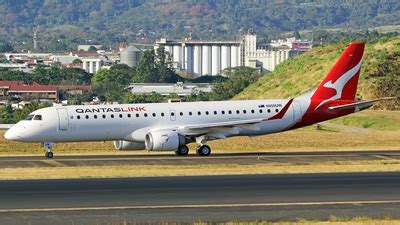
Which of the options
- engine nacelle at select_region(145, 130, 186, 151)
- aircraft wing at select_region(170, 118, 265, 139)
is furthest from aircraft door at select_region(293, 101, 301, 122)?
engine nacelle at select_region(145, 130, 186, 151)

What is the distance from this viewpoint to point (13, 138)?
5497cm

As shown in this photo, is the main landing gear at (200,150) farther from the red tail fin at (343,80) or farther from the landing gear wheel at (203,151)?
the red tail fin at (343,80)

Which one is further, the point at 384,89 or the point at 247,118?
the point at 384,89

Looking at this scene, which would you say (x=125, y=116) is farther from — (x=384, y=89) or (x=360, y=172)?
(x=384, y=89)

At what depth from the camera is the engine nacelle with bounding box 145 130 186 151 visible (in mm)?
55000

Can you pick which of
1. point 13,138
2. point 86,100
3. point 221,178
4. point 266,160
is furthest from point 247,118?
point 86,100

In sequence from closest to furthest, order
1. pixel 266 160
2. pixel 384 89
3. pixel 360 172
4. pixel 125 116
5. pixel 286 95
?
pixel 360 172
pixel 266 160
pixel 125 116
pixel 384 89
pixel 286 95

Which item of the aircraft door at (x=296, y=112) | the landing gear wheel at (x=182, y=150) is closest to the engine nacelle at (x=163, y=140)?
the landing gear wheel at (x=182, y=150)

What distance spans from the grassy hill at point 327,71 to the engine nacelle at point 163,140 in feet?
119

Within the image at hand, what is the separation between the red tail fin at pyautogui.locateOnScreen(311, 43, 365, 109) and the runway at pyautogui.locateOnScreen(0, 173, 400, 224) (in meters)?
15.9

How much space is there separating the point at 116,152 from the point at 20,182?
61.6 feet

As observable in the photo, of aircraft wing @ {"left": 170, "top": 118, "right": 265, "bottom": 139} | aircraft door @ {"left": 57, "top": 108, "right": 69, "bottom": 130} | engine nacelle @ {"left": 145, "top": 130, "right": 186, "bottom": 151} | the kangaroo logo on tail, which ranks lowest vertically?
engine nacelle @ {"left": 145, "top": 130, "right": 186, "bottom": 151}

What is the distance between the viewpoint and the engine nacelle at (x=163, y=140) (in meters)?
55.0

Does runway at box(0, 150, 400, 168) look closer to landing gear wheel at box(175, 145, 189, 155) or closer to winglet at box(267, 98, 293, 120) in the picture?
landing gear wheel at box(175, 145, 189, 155)
